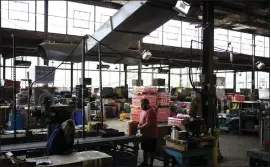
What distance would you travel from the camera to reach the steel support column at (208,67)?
20.5 feet

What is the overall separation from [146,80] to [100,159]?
16.2 metres

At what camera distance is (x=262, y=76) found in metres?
22.5

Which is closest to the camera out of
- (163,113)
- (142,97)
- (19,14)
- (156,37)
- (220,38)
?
(142,97)

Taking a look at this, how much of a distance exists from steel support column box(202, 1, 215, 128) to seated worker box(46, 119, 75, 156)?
→ 335 cm

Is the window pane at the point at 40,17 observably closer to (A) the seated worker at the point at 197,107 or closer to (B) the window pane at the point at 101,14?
(B) the window pane at the point at 101,14

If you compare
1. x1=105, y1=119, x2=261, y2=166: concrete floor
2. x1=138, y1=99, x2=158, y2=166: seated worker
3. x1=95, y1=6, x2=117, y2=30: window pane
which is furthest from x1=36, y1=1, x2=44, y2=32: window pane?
x1=138, y1=99, x2=158, y2=166: seated worker

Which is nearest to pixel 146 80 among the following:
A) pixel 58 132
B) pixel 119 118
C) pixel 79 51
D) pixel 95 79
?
pixel 95 79

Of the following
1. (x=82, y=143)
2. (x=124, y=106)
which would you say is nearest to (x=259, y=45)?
(x=124, y=106)

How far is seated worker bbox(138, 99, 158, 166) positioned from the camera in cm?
522

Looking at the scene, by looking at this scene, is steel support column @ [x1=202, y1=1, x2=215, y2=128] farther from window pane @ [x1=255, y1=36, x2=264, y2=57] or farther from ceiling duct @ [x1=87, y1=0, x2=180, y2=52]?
window pane @ [x1=255, y1=36, x2=264, y2=57]

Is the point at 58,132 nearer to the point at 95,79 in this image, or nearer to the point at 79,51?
the point at 79,51

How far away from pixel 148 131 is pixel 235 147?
139 inches

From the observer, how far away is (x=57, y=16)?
12.9 meters

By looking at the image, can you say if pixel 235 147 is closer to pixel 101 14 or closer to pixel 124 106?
pixel 124 106
